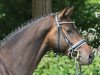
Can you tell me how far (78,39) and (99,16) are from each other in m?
8.25

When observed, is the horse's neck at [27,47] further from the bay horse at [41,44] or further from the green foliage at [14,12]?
the green foliage at [14,12]

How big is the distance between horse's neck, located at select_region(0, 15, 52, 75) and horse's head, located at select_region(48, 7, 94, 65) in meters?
0.11

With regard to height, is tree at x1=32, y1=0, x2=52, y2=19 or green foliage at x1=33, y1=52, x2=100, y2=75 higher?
tree at x1=32, y1=0, x2=52, y2=19

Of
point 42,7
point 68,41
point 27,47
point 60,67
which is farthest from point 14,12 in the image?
point 68,41

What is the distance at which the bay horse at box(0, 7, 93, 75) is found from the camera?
16.5ft

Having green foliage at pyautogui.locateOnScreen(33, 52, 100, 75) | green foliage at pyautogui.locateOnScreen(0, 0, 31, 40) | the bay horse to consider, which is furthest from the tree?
the bay horse

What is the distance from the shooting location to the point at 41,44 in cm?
509

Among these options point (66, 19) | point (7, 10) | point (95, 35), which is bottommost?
point (95, 35)

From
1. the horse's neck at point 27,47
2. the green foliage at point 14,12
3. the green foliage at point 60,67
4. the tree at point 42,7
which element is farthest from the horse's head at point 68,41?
the green foliage at point 14,12

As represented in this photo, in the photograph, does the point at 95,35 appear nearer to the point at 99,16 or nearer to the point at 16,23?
the point at 99,16

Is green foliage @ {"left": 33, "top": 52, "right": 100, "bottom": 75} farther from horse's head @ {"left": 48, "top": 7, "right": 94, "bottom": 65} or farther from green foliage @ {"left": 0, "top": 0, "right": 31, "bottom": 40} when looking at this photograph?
green foliage @ {"left": 0, "top": 0, "right": 31, "bottom": 40}

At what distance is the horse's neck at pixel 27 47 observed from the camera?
507cm

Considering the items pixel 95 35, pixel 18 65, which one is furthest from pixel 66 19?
pixel 95 35

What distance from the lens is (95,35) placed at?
13344 millimetres
